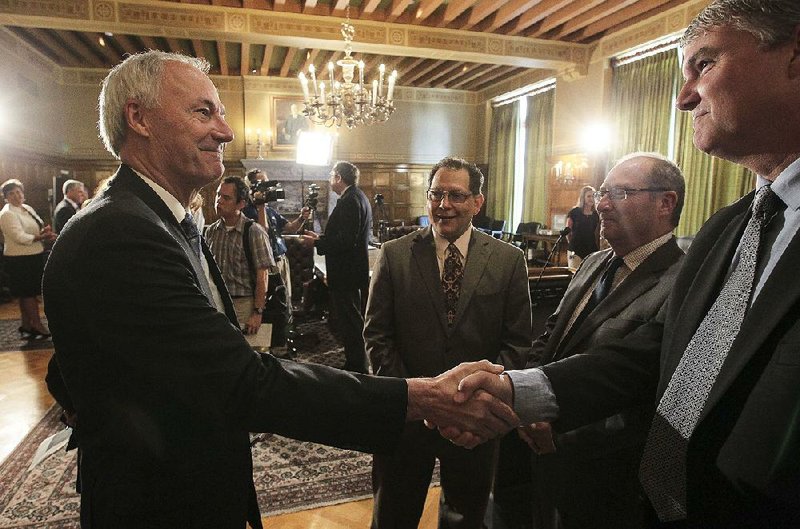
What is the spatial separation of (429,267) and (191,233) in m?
0.98

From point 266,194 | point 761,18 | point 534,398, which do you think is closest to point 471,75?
point 266,194

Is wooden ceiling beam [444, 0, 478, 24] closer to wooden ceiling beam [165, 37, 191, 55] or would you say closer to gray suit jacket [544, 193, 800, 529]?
wooden ceiling beam [165, 37, 191, 55]

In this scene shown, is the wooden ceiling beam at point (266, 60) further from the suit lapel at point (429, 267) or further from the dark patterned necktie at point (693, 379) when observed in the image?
the dark patterned necktie at point (693, 379)

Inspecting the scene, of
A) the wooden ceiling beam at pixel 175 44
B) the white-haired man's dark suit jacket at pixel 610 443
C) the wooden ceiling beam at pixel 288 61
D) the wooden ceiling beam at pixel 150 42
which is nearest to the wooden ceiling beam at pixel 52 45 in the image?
the wooden ceiling beam at pixel 150 42

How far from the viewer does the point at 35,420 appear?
3451mm

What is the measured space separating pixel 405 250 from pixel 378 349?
43cm

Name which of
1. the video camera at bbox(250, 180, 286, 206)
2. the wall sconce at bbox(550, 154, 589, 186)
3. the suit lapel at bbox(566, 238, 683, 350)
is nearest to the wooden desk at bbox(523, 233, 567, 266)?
the wall sconce at bbox(550, 154, 589, 186)

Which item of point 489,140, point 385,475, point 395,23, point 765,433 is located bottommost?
point 385,475

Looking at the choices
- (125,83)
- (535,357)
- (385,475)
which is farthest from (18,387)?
(535,357)

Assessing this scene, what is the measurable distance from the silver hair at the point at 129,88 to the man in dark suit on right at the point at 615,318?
4.50 ft

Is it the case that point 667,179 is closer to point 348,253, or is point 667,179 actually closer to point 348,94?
point 348,253

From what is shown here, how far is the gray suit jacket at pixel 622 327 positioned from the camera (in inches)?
54.9

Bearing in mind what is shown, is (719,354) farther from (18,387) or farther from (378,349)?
(18,387)

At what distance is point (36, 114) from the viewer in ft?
29.7
